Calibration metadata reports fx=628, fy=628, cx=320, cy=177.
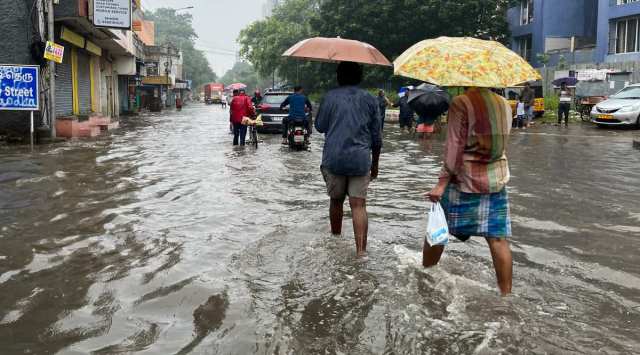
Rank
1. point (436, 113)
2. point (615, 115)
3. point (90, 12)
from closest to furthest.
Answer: point (436, 113) → point (90, 12) → point (615, 115)

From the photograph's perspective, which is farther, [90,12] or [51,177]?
[90,12]

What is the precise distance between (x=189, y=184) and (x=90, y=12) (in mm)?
10912

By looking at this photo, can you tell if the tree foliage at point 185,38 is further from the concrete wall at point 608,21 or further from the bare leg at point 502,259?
the bare leg at point 502,259

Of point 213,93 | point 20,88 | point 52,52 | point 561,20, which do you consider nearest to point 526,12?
point 561,20

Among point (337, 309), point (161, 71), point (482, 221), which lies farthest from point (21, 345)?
point (161, 71)

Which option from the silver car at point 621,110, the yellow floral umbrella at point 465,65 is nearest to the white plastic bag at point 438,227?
the yellow floral umbrella at point 465,65

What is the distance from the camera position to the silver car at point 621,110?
2238cm

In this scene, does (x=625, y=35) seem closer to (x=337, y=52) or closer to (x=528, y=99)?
(x=528, y=99)

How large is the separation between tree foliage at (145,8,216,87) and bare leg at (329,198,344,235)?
358 feet

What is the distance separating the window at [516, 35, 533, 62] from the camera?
131 ft

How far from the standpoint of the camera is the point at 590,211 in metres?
8.22

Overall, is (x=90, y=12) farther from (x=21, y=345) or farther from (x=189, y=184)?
(x=21, y=345)

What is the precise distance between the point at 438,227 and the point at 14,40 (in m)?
15.4

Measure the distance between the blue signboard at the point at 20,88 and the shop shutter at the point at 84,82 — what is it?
896 cm
